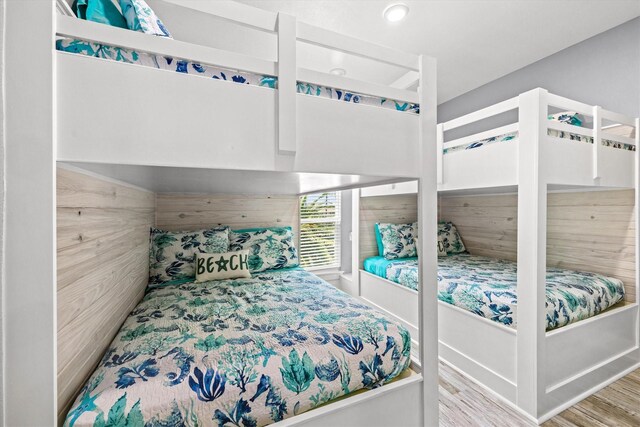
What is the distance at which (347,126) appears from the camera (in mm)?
953

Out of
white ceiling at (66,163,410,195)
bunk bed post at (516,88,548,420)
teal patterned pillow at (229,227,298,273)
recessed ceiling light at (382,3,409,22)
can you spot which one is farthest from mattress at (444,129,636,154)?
teal patterned pillow at (229,227,298,273)

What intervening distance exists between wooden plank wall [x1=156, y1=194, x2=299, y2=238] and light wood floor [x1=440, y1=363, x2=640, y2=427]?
6.28 feet

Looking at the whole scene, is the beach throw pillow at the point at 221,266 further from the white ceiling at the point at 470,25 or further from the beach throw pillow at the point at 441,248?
the beach throw pillow at the point at 441,248

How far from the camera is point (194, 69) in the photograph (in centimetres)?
77

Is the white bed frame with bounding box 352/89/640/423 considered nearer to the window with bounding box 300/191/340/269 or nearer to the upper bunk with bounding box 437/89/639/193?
the upper bunk with bounding box 437/89/639/193

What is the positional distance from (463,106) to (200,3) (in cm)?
332

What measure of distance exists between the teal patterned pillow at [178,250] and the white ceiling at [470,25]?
1717 mm

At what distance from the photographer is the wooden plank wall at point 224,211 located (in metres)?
2.40

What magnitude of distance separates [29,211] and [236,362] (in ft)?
2.25

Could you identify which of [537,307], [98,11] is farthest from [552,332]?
[98,11]

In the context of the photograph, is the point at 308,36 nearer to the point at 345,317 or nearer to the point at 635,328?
the point at 345,317

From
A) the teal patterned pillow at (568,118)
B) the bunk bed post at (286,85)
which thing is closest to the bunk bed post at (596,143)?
the teal patterned pillow at (568,118)

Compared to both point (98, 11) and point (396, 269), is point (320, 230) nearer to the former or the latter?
point (396, 269)

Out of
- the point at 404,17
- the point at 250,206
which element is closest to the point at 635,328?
the point at 404,17
